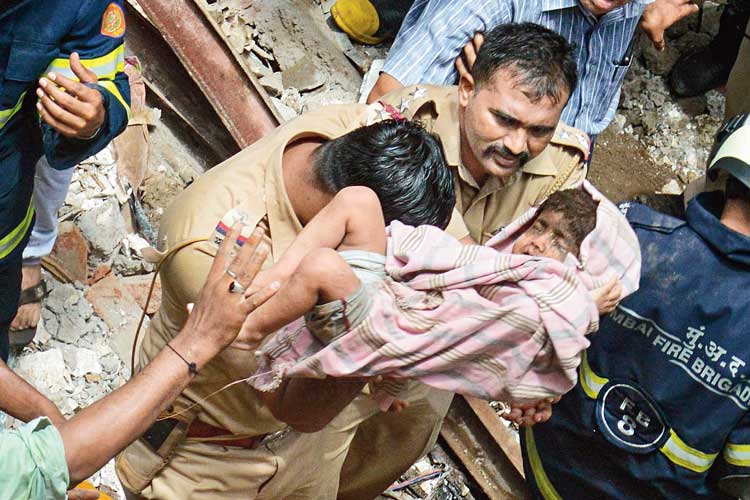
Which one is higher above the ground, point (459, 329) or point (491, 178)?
point (459, 329)

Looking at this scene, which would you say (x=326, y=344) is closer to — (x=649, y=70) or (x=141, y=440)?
(x=141, y=440)

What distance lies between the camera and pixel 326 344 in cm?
249

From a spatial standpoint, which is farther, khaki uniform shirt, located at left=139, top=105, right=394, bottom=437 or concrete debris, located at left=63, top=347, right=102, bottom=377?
concrete debris, located at left=63, top=347, right=102, bottom=377

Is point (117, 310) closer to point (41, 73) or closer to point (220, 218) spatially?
point (41, 73)

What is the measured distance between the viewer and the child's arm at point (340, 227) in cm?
240

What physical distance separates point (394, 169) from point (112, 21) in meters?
1.04

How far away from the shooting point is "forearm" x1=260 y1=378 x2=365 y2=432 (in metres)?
2.64

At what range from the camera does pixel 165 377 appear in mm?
2148

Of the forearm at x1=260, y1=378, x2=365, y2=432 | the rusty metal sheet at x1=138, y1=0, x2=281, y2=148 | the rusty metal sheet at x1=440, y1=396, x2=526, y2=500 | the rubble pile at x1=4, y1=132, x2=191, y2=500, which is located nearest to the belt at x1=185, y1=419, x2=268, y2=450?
the forearm at x1=260, y1=378, x2=365, y2=432

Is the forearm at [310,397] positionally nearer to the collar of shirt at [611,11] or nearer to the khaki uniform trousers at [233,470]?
the khaki uniform trousers at [233,470]

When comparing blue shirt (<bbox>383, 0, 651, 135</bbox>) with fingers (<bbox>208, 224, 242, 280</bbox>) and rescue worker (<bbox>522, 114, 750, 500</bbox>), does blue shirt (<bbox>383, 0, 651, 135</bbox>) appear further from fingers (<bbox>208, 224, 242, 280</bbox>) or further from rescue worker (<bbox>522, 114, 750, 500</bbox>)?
fingers (<bbox>208, 224, 242, 280</bbox>)

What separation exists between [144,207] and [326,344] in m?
2.49

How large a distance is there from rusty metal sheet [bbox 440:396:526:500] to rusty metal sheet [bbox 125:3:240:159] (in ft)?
5.55

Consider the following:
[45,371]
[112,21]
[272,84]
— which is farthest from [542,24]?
[45,371]
